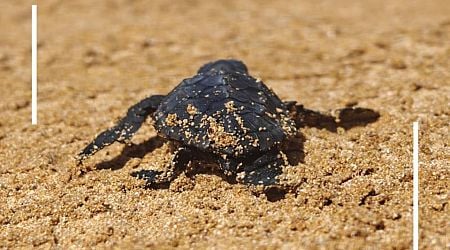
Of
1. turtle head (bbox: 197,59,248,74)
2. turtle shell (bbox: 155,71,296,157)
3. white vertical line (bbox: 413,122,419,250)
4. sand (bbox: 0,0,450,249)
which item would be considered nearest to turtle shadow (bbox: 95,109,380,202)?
sand (bbox: 0,0,450,249)

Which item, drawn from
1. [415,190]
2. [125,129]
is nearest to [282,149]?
[415,190]

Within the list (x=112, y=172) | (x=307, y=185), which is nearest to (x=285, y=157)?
(x=307, y=185)

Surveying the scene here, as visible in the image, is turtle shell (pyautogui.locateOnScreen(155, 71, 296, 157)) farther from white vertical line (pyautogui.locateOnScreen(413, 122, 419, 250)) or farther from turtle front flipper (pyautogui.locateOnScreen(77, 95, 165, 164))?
white vertical line (pyautogui.locateOnScreen(413, 122, 419, 250))

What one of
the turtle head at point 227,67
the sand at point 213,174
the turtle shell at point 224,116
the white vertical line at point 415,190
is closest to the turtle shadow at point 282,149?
the sand at point 213,174

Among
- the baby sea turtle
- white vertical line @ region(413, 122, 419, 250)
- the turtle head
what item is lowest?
white vertical line @ region(413, 122, 419, 250)

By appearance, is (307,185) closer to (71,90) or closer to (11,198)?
(11,198)

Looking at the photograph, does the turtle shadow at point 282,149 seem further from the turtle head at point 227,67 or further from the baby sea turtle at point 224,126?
the turtle head at point 227,67

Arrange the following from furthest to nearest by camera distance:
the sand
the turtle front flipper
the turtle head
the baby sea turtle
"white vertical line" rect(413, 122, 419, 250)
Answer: the turtle head < the turtle front flipper < the baby sea turtle < the sand < "white vertical line" rect(413, 122, 419, 250)
